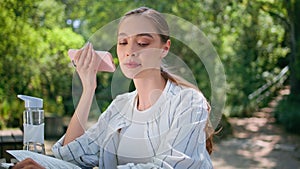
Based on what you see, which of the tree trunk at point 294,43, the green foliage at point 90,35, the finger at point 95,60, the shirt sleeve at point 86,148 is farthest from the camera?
the tree trunk at point 294,43

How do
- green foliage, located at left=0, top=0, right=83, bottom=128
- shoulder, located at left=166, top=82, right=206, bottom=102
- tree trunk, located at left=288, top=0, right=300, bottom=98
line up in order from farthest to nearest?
1. tree trunk, located at left=288, top=0, right=300, bottom=98
2. green foliage, located at left=0, top=0, right=83, bottom=128
3. shoulder, located at left=166, top=82, right=206, bottom=102

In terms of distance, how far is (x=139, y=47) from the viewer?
47.2 inches

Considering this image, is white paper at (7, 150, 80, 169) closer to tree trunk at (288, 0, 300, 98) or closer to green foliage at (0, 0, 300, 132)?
green foliage at (0, 0, 300, 132)

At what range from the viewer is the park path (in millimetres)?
4961

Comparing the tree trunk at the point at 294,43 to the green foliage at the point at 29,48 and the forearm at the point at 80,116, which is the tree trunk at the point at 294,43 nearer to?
the green foliage at the point at 29,48

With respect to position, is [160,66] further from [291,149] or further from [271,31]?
[271,31]

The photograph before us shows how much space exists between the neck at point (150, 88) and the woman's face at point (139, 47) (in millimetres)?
28

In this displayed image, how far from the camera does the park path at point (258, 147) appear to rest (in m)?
4.96

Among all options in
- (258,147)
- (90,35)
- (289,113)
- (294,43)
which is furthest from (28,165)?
(294,43)

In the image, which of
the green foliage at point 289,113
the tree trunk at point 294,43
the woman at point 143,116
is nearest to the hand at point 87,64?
the woman at point 143,116

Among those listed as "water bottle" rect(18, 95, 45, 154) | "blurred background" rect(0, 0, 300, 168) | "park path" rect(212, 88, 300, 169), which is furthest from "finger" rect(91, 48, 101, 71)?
"park path" rect(212, 88, 300, 169)

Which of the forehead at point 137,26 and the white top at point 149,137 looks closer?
the white top at point 149,137

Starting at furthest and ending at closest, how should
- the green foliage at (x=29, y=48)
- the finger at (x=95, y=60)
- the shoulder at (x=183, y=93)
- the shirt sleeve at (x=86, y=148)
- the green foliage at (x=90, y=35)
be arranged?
1. the green foliage at (x=90, y=35)
2. the green foliage at (x=29, y=48)
3. the shirt sleeve at (x=86, y=148)
4. the finger at (x=95, y=60)
5. the shoulder at (x=183, y=93)

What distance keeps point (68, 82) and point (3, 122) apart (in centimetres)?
108
